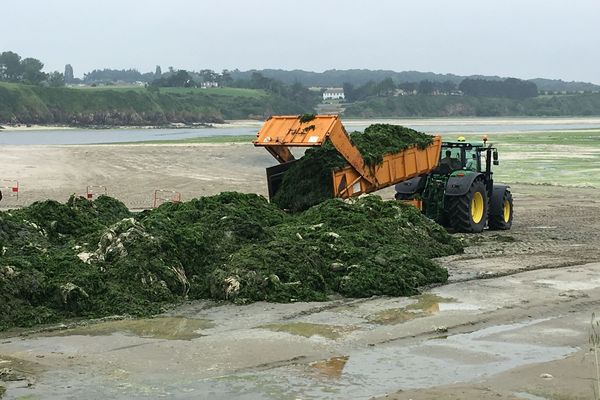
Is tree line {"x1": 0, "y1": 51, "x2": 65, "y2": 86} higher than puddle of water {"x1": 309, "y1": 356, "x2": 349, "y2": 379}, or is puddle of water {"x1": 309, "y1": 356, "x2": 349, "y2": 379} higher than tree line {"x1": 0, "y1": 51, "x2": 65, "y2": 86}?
tree line {"x1": 0, "y1": 51, "x2": 65, "y2": 86}

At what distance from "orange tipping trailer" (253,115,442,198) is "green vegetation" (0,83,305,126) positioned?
11209 cm

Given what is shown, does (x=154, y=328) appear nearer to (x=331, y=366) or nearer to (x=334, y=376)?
(x=331, y=366)

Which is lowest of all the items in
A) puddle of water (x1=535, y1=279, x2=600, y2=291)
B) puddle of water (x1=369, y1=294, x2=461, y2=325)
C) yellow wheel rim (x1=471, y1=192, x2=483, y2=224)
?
puddle of water (x1=535, y1=279, x2=600, y2=291)

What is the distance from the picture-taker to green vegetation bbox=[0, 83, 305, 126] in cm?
13425

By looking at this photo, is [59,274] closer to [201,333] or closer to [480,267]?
[201,333]

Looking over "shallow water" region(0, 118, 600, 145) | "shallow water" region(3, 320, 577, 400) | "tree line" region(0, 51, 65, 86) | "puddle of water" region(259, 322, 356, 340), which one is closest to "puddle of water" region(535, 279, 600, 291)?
"shallow water" region(3, 320, 577, 400)

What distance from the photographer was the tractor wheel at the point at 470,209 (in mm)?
21141

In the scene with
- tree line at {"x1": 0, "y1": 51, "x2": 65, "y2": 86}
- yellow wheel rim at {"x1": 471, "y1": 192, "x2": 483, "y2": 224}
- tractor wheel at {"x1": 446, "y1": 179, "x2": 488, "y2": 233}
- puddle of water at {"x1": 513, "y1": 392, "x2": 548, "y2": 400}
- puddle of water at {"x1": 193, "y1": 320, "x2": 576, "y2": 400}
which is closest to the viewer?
puddle of water at {"x1": 513, "y1": 392, "x2": 548, "y2": 400}

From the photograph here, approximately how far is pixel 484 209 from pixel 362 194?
3.55 m

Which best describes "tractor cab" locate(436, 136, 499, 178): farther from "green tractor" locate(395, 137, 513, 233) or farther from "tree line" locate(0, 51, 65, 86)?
"tree line" locate(0, 51, 65, 86)

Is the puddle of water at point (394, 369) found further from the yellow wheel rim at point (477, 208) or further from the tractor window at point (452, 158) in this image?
the tractor window at point (452, 158)

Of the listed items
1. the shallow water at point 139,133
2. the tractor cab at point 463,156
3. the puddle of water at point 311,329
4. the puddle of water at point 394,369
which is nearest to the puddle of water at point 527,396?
the puddle of water at point 394,369

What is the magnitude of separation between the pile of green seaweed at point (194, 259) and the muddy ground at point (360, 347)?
0.48 meters

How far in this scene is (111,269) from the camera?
46.0ft
